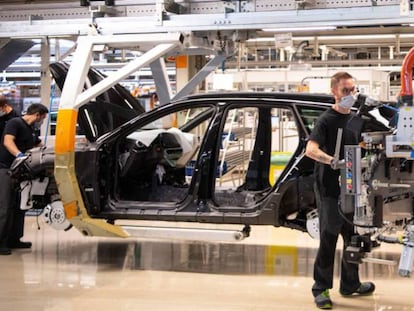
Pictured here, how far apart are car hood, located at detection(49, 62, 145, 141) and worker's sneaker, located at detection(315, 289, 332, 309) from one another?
2.89 m

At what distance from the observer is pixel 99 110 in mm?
7227

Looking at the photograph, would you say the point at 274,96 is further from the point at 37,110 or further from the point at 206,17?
the point at 37,110

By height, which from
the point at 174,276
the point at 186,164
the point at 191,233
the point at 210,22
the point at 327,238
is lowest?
the point at 174,276

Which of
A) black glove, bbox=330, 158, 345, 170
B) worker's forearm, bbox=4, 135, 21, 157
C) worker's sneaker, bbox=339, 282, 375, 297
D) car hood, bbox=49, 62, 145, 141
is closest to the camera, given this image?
black glove, bbox=330, 158, 345, 170

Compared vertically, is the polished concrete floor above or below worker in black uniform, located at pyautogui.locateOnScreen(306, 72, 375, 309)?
below

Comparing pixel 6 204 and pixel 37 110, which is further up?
pixel 37 110

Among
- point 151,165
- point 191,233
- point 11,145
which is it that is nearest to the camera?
point 191,233

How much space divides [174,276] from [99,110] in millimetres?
1915

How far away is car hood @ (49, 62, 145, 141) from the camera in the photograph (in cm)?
708

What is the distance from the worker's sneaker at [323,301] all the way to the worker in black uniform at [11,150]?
11.7 ft

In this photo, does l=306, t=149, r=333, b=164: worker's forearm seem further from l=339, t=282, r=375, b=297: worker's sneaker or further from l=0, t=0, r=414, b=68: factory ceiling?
l=0, t=0, r=414, b=68: factory ceiling

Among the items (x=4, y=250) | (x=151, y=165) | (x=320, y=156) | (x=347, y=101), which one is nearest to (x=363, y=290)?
(x=320, y=156)

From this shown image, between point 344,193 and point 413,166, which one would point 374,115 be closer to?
point 413,166

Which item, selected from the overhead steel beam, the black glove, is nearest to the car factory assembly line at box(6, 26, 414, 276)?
the overhead steel beam
